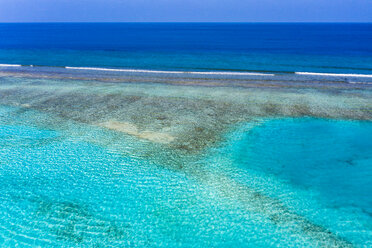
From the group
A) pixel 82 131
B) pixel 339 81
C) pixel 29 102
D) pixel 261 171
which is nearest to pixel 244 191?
pixel 261 171

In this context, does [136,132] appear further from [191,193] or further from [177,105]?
[191,193]

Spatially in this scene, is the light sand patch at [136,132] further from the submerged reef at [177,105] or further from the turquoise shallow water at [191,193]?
the turquoise shallow water at [191,193]

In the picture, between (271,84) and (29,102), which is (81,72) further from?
(271,84)

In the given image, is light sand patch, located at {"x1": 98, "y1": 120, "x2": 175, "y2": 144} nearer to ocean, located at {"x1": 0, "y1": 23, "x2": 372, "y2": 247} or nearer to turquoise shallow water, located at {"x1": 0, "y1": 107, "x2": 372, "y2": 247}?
ocean, located at {"x1": 0, "y1": 23, "x2": 372, "y2": 247}

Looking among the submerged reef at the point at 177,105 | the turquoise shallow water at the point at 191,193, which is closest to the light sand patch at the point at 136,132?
the submerged reef at the point at 177,105

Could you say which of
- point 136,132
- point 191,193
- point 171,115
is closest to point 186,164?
point 191,193

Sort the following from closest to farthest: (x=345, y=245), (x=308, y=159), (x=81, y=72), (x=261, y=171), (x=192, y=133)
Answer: (x=345, y=245)
(x=261, y=171)
(x=308, y=159)
(x=192, y=133)
(x=81, y=72)
